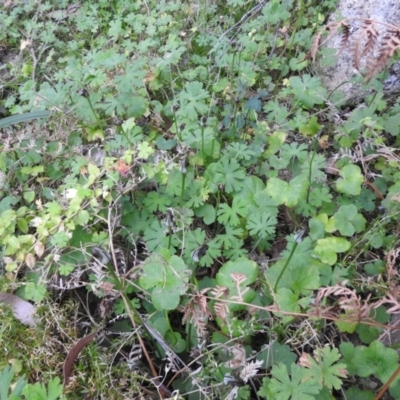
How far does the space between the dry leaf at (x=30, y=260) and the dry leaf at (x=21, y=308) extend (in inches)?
6.2

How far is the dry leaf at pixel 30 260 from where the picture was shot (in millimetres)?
1978

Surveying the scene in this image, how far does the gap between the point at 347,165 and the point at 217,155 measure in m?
0.69

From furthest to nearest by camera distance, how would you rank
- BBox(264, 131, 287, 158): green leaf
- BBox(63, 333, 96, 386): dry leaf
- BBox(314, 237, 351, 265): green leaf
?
BBox(264, 131, 287, 158): green leaf
BBox(314, 237, 351, 265): green leaf
BBox(63, 333, 96, 386): dry leaf

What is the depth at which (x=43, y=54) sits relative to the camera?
3377 mm

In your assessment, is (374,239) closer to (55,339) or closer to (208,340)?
(208,340)

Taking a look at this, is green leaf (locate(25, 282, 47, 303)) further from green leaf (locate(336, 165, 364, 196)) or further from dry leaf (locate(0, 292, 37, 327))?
green leaf (locate(336, 165, 364, 196))

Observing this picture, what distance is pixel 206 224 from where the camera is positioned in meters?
2.16

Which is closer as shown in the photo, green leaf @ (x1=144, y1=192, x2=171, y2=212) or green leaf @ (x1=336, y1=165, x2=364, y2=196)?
green leaf @ (x1=336, y1=165, x2=364, y2=196)

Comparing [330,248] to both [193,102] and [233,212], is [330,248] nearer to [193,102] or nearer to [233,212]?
[233,212]

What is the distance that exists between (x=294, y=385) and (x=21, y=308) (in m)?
1.27

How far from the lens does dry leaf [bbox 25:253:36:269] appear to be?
1978 mm

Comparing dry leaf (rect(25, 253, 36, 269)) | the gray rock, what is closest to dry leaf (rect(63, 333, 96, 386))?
dry leaf (rect(25, 253, 36, 269))

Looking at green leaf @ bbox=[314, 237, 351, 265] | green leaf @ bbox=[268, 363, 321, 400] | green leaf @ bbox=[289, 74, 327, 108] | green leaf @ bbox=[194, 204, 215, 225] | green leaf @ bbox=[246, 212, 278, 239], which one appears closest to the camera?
green leaf @ bbox=[268, 363, 321, 400]

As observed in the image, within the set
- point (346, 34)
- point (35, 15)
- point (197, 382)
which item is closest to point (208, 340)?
point (197, 382)
